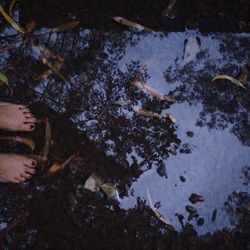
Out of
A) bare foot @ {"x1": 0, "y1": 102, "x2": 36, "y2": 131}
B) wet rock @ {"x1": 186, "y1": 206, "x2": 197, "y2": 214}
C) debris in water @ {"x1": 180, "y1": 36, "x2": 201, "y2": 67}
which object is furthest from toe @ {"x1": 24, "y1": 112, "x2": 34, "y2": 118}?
wet rock @ {"x1": 186, "y1": 206, "x2": 197, "y2": 214}

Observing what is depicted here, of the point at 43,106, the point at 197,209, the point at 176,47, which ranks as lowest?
the point at 197,209

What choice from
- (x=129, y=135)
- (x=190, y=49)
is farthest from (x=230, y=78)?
(x=129, y=135)

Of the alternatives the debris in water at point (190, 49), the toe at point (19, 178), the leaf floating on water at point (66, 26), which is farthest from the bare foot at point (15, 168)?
the debris in water at point (190, 49)

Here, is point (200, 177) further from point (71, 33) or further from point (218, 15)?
point (71, 33)

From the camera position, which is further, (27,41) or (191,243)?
(27,41)

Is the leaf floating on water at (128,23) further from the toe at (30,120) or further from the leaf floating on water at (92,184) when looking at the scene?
the leaf floating on water at (92,184)

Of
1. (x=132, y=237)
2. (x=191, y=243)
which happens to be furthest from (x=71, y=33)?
(x=191, y=243)

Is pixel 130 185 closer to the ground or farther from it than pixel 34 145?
closer to the ground
